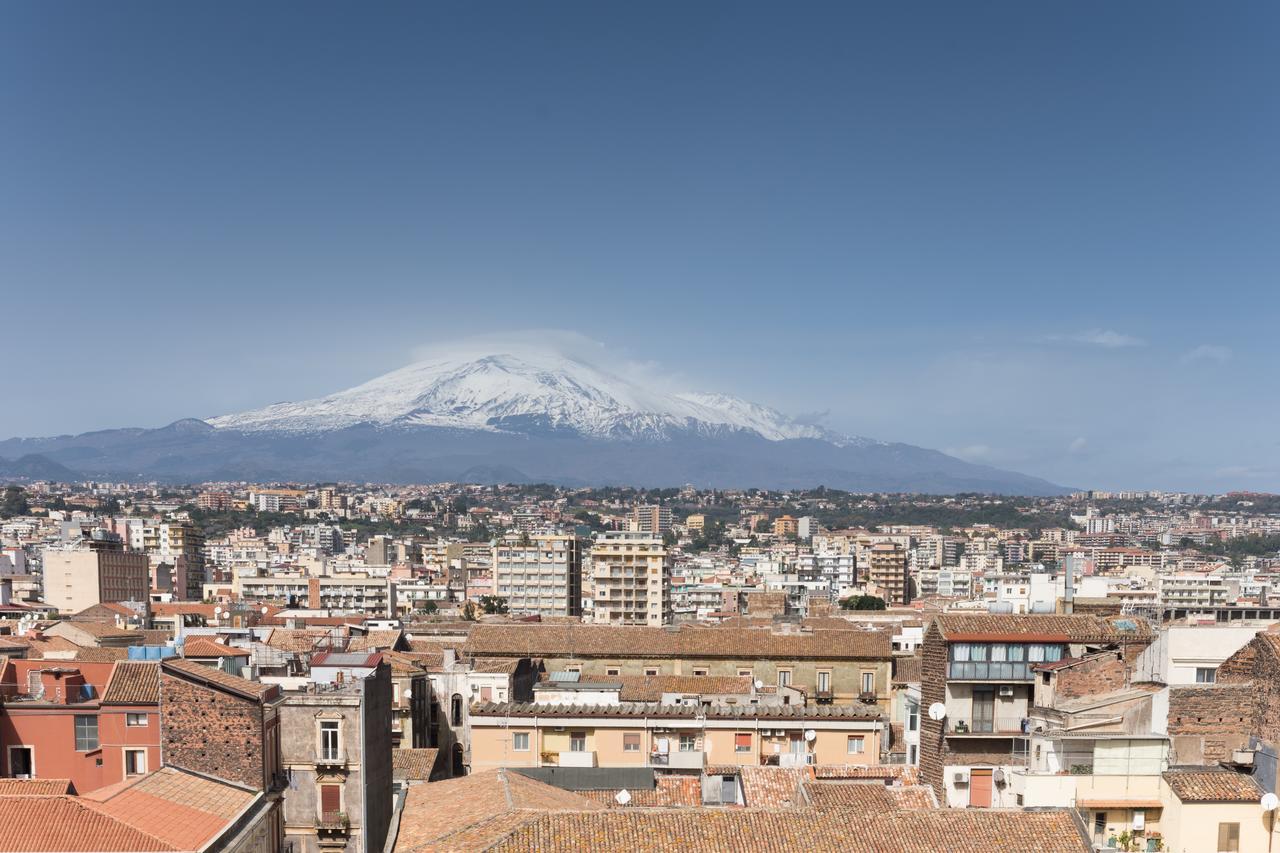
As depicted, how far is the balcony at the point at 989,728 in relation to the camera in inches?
1160

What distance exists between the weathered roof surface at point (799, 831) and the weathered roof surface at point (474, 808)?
578 millimetres

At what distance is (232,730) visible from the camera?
2445 centimetres

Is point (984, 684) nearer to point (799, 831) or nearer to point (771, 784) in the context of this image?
point (771, 784)

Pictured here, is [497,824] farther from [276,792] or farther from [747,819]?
[276,792]

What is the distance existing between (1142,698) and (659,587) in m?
97.4

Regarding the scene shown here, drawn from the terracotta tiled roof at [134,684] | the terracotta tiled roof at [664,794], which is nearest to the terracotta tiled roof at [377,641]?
the terracotta tiled roof at [664,794]

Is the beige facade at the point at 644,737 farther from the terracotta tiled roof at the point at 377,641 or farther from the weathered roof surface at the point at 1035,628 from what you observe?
the terracotta tiled roof at the point at 377,641

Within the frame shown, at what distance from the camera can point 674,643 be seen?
48.0m

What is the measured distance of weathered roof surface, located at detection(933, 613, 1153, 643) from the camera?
30.4m

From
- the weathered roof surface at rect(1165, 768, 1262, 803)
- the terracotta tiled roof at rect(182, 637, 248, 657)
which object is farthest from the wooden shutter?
the weathered roof surface at rect(1165, 768, 1262, 803)

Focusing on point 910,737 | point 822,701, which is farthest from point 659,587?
point 910,737

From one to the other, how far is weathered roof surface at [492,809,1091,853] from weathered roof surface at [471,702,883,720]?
1199 centimetres

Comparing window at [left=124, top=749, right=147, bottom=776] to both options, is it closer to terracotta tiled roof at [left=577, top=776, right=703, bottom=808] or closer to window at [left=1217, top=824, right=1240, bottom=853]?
terracotta tiled roof at [left=577, top=776, right=703, bottom=808]

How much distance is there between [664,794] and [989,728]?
7.64 metres
